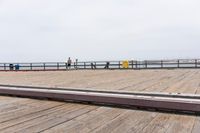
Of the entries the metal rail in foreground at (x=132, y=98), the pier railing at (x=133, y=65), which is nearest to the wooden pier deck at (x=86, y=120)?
the metal rail in foreground at (x=132, y=98)

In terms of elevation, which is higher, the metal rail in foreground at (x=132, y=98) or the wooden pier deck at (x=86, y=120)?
the metal rail in foreground at (x=132, y=98)

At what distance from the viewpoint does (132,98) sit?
534cm

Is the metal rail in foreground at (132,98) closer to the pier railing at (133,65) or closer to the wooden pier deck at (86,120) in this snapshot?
the wooden pier deck at (86,120)

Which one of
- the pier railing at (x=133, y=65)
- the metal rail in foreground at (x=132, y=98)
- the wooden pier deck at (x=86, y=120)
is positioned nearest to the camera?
the wooden pier deck at (x=86, y=120)

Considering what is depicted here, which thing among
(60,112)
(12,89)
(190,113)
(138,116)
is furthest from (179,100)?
(12,89)

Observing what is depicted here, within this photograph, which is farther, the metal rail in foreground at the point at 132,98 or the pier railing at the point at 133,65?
the pier railing at the point at 133,65

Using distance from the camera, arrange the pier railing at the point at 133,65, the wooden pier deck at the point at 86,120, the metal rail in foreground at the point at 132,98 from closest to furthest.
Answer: the wooden pier deck at the point at 86,120
the metal rail in foreground at the point at 132,98
the pier railing at the point at 133,65

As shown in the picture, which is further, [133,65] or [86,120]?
[133,65]

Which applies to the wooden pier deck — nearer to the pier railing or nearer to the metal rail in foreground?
the metal rail in foreground

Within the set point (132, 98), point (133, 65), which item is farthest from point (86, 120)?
point (133, 65)

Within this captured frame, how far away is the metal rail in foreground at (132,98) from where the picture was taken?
483 cm

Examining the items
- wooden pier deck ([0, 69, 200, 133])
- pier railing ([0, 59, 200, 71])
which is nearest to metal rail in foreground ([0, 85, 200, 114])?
wooden pier deck ([0, 69, 200, 133])

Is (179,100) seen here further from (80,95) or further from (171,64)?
(171,64)

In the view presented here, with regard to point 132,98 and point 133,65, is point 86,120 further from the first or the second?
point 133,65
